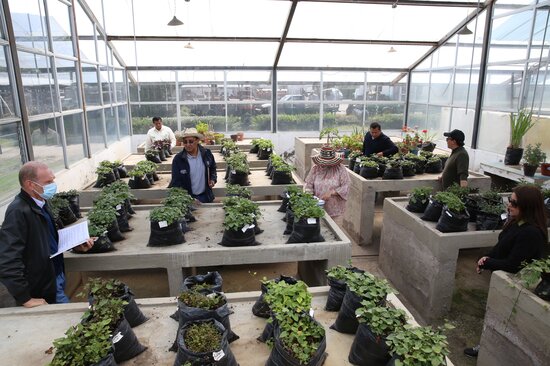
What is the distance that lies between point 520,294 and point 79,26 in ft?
27.0

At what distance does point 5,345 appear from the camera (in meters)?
2.17

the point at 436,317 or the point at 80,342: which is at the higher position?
the point at 80,342

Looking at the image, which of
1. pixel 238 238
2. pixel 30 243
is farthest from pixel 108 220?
pixel 238 238

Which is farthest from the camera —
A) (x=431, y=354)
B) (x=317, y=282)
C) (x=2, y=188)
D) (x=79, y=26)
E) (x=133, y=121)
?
(x=133, y=121)

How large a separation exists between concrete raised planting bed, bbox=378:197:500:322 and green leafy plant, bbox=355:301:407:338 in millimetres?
1921

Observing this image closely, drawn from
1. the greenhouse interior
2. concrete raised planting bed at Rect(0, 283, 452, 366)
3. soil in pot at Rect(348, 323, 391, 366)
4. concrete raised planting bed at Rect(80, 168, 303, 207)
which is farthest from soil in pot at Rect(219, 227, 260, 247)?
concrete raised planting bed at Rect(80, 168, 303, 207)

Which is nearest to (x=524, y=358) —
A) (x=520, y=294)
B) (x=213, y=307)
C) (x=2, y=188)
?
(x=520, y=294)

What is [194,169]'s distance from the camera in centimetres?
425

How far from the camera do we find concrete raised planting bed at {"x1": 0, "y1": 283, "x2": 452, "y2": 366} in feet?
6.75

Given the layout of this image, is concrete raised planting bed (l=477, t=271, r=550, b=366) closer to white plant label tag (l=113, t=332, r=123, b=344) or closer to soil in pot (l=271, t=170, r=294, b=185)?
white plant label tag (l=113, t=332, r=123, b=344)

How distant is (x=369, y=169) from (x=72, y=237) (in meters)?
4.19

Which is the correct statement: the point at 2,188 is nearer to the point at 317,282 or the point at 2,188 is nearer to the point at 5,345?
the point at 5,345

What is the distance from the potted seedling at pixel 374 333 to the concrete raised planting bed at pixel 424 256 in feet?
6.33

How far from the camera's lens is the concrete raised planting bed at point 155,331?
2.06 meters
